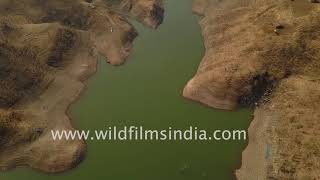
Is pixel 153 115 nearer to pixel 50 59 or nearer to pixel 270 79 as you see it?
pixel 270 79

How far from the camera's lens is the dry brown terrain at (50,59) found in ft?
204

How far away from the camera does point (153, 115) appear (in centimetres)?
6694

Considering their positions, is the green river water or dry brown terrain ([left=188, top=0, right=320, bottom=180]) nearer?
dry brown terrain ([left=188, top=0, right=320, bottom=180])

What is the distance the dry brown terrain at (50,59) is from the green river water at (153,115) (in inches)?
82.4

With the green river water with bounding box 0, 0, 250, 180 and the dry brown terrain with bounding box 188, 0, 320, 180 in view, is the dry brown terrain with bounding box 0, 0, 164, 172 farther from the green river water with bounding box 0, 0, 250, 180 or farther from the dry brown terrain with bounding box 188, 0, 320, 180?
the dry brown terrain with bounding box 188, 0, 320, 180

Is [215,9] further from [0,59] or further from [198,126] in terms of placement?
[0,59]

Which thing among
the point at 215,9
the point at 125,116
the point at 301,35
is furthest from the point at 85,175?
the point at 215,9

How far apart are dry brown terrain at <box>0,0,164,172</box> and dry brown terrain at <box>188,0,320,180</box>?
17329mm

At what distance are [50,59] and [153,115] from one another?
21723 mm

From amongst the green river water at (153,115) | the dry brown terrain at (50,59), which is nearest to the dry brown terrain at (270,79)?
the green river water at (153,115)

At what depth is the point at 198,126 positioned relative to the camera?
6450cm

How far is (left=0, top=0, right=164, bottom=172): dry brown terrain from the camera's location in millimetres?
62125

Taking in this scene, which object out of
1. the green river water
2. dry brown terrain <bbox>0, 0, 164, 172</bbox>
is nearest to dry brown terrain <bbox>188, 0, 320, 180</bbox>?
the green river water

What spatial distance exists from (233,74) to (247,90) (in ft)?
11.8
